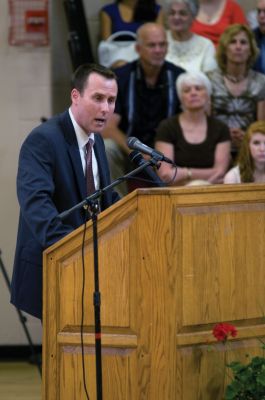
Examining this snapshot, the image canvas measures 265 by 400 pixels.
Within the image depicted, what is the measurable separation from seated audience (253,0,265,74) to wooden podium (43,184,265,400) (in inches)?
114

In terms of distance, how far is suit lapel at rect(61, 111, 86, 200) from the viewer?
3861 millimetres

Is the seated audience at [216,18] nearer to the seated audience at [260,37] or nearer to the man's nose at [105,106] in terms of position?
the seated audience at [260,37]

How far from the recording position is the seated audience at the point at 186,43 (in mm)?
6324

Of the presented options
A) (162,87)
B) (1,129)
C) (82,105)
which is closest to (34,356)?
(1,129)

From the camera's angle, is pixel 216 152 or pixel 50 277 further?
pixel 216 152

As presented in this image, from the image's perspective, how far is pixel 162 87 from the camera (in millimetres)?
6129

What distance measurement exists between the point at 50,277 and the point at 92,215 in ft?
1.10

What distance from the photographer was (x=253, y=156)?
5527mm

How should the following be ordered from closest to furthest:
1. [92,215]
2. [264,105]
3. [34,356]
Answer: [92,215] < [34,356] < [264,105]

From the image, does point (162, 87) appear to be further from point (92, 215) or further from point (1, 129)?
point (92, 215)

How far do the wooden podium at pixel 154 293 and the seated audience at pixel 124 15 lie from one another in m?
3.05

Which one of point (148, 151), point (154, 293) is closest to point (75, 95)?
point (148, 151)

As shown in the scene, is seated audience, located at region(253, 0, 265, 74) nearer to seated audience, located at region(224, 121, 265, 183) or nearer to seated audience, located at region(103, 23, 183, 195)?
seated audience, located at region(103, 23, 183, 195)

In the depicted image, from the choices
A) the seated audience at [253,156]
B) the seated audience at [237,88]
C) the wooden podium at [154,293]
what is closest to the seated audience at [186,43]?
the seated audience at [237,88]
